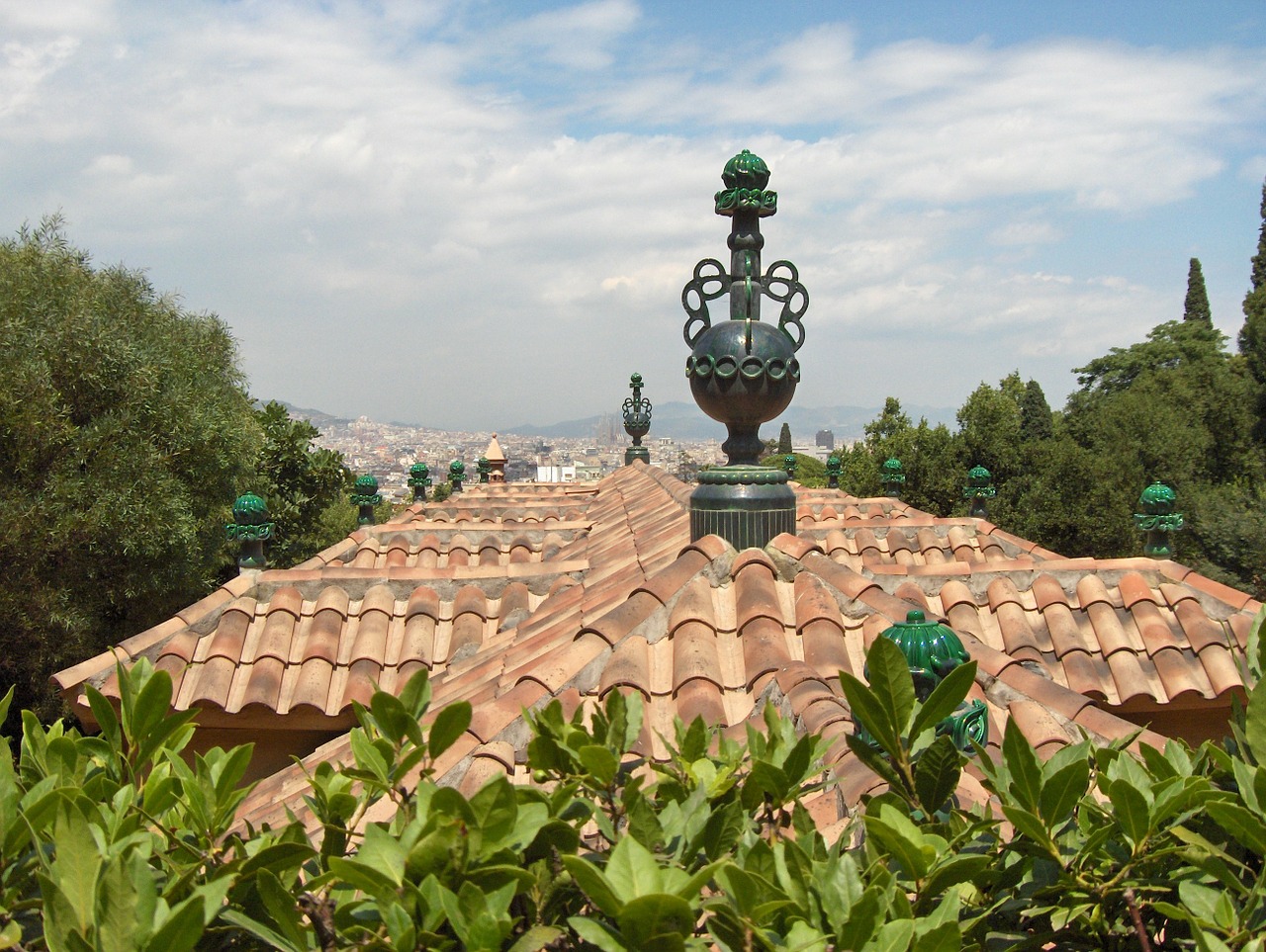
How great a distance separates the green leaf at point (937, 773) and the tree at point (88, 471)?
51.7 feet

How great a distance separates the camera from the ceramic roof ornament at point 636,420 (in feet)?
55.8

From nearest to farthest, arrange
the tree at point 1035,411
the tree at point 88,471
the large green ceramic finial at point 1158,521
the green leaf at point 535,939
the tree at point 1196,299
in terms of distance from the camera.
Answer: the green leaf at point 535,939
the large green ceramic finial at point 1158,521
the tree at point 88,471
the tree at point 1035,411
the tree at point 1196,299

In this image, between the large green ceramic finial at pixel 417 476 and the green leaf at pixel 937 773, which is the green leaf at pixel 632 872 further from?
the large green ceramic finial at pixel 417 476

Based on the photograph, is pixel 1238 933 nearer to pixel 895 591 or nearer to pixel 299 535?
pixel 895 591

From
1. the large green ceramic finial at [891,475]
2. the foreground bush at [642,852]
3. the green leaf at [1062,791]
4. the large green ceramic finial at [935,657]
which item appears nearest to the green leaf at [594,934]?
the foreground bush at [642,852]

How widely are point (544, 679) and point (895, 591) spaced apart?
3375 mm

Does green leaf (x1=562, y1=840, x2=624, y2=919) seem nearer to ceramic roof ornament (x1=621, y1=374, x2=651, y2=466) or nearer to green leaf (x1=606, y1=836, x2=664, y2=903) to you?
green leaf (x1=606, y1=836, x2=664, y2=903)

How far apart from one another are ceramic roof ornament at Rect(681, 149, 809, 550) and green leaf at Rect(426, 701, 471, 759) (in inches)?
98.3

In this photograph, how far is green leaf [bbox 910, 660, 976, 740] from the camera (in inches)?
62.0

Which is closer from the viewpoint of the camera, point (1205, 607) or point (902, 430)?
point (1205, 607)

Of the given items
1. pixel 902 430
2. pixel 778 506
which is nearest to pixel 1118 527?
pixel 902 430

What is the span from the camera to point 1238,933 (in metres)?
1.34

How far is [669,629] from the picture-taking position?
3.37 meters

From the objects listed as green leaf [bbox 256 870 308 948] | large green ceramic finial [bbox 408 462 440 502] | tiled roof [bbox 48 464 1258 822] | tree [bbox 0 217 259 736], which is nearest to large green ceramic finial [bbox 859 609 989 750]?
tiled roof [bbox 48 464 1258 822]
